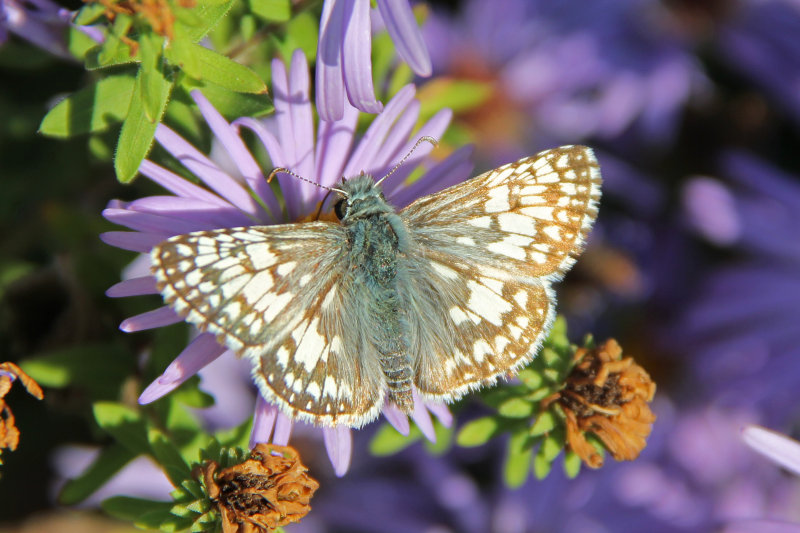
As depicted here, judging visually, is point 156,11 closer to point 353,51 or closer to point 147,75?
point 147,75

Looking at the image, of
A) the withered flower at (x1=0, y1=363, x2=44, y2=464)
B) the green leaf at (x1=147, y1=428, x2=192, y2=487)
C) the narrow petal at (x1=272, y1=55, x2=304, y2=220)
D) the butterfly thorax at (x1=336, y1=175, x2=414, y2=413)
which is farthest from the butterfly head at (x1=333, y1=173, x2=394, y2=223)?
the withered flower at (x1=0, y1=363, x2=44, y2=464)

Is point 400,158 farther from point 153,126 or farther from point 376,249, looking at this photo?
point 153,126

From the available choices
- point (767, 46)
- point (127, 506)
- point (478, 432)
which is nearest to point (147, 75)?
point (127, 506)

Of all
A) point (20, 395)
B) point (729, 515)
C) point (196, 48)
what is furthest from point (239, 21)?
point (729, 515)

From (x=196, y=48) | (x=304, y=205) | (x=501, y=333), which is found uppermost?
(x=196, y=48)

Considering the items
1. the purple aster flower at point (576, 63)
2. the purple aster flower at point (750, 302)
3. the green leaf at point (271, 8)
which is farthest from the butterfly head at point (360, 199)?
the purple aster flower at point (750, 302)

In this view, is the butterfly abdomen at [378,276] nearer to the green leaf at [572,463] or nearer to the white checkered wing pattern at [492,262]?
the white checkered wing pattern at [492,262]

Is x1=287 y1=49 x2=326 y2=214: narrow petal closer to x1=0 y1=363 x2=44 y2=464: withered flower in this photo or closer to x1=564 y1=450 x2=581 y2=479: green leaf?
x1=0 y1=363 x2=44 y2=464: withered flower
